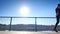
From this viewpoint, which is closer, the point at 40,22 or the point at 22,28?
the point at 40,22

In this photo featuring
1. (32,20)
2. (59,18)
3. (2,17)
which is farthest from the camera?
(2,17)

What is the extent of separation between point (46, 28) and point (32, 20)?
112 cm

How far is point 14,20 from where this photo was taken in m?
7.62

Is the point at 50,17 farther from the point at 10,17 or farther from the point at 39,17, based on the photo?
the point at 10,17

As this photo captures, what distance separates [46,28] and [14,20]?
2.35 m

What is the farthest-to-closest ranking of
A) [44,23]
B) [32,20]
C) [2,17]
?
[2,17]
[32,20]
[44,23]

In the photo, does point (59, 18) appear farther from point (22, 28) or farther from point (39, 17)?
point (22, 28)

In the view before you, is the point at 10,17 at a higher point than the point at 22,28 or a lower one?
higher

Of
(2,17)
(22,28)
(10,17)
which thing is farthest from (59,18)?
(2,17)

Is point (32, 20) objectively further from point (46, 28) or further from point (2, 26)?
point (2, 26)

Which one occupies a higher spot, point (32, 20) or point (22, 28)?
point (32, 20)

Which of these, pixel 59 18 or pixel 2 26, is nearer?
pixel 59 18

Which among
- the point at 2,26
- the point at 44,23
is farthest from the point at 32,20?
the point at 2,26

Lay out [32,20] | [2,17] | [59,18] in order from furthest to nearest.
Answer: [2,17]
[32,20]
[59,18]
